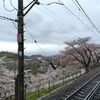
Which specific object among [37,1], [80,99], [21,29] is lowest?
[80,99]

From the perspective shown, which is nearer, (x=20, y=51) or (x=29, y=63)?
(x=20, y=51)

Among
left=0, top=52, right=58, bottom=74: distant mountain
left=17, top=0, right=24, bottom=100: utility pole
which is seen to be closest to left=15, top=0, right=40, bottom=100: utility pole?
left=17, top=0, right=24, bottom=100: utility pole

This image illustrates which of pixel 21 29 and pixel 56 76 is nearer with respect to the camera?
pixel 21 29

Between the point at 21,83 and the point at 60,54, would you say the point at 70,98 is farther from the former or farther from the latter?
the point at 60,54

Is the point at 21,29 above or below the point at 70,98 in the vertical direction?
above

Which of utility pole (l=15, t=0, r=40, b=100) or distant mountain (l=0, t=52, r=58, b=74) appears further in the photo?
distant mountain (l=0, t=52, r=58, b=74)

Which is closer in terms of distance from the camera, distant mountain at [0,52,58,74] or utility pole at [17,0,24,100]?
utility pole at [17,0,24,100]

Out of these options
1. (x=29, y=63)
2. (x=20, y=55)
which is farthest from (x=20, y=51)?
(x=29, y=63)

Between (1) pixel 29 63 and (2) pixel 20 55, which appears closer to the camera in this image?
(2) pixel 20 55

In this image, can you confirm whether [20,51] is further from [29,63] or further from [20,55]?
[29,63]

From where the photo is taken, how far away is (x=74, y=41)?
72.1 metres

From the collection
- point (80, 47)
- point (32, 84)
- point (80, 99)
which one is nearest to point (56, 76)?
point (32, 84)

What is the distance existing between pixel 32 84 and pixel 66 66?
27.3 metres

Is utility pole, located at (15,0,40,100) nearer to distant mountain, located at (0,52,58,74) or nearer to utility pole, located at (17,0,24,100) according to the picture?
utility pole, located at (17,0,24,100)
